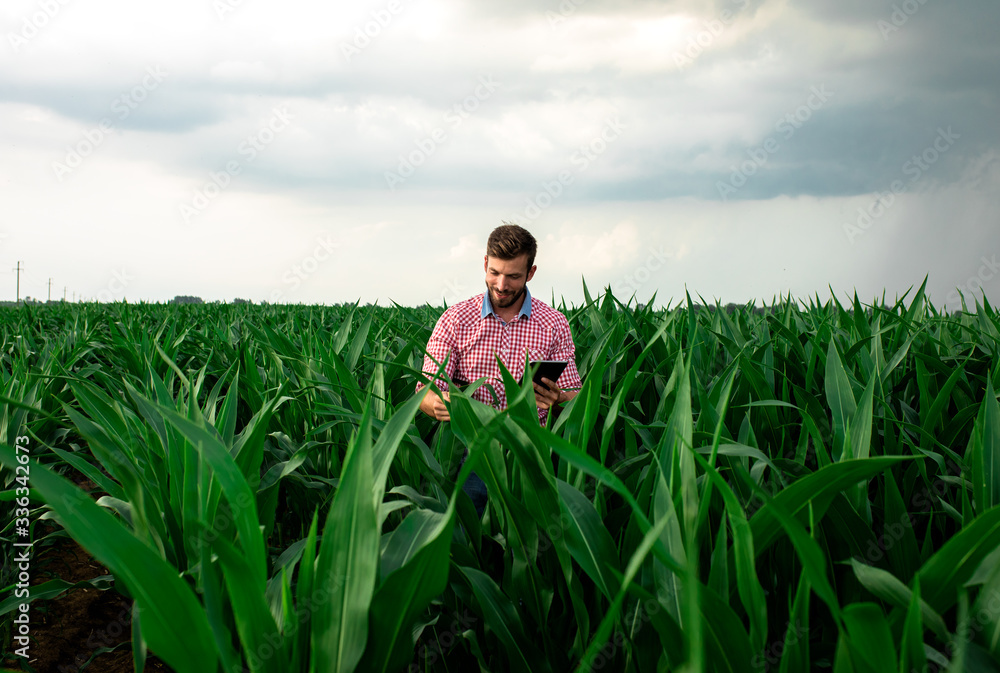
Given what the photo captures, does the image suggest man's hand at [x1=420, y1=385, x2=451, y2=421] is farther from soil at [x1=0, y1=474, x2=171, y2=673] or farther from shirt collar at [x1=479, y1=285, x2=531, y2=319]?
soil at [x1=0, y1=474, x2=171, y2=673]

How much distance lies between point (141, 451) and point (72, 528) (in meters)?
0.91

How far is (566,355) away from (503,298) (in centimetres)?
38

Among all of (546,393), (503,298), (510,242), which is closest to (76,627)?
(546,393)

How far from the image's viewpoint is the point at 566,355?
2.47 m

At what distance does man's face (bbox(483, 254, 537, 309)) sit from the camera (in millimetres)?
2238

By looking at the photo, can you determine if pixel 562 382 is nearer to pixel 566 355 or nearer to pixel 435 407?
pixel 566 355

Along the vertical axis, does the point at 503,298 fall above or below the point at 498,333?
above

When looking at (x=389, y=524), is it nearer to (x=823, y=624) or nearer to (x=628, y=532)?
(x=628, y=532)

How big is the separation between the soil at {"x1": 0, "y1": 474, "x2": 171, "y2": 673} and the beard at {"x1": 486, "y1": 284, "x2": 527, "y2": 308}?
1.47 metres

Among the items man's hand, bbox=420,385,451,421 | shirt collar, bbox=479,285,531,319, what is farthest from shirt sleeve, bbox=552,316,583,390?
man's hand, bbox=420,385,451,421

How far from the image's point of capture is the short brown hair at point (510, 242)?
2225 millimetres

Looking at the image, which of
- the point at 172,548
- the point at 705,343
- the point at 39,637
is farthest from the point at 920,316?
the point at 39,637

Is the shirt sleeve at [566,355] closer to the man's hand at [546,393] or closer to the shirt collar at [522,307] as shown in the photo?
the shirt collar at [522,307]

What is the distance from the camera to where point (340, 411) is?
1.52 meters
